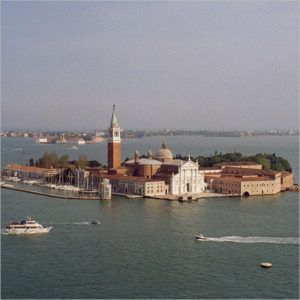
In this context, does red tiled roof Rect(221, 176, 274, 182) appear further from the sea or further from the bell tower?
the bell tower

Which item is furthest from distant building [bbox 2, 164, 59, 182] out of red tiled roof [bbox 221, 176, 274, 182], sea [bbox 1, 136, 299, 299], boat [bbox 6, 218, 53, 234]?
boat [bbox 6, 218, 53, 234]

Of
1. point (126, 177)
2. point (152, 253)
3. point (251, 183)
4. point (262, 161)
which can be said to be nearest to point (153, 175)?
point (126, 177)

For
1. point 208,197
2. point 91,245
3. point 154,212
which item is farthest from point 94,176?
point 91,245

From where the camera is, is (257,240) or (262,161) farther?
(262,161)

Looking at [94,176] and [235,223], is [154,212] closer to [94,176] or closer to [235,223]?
[235,223]

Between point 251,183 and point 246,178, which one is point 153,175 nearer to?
point 246,178

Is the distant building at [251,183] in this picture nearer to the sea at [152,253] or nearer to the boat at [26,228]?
the sea at [152,253]

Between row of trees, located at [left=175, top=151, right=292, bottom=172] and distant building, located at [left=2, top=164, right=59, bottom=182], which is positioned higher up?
row of trees, located at [left=175, top=151, right=292, bottom=172]
